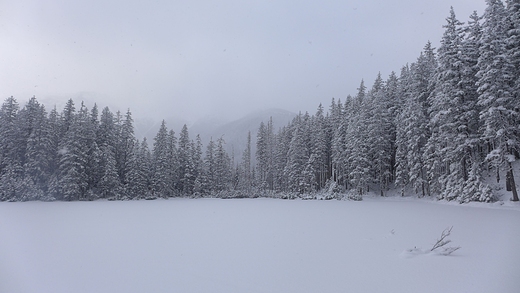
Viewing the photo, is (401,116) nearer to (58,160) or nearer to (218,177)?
(218,177)

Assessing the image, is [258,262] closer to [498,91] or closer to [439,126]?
[498,91]

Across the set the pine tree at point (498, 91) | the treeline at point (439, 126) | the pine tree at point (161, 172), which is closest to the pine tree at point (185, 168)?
the pine tree at point (161, 172)

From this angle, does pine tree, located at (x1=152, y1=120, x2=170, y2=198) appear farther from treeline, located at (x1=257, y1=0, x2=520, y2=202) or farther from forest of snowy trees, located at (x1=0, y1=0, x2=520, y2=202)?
treeline, located at (x1=257, y1=0, x2=520, y2=202)

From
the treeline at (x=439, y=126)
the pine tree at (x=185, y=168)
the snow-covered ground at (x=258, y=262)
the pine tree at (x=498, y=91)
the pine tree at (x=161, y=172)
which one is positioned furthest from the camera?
the pine tree at (x=185, y=168)

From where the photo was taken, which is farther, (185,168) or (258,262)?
(185,168)

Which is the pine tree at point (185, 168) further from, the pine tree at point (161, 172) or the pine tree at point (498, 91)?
the pine tree at point (498, 91)

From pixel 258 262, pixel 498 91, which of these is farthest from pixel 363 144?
pixel 258 262

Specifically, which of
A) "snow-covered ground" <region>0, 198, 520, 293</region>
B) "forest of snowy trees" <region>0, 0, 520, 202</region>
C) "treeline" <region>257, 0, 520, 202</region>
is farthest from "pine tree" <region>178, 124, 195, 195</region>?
"snow-covered ground" <region>0, 198, 520, 293</region>

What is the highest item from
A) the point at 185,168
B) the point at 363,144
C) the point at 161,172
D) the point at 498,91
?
the point at 498,91

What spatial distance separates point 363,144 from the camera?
123 ft

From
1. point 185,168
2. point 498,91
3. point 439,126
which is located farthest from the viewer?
point 185,168

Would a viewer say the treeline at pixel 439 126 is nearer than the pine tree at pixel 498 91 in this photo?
No

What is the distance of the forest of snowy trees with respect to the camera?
2031 cm

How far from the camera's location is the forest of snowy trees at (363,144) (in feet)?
66.6
